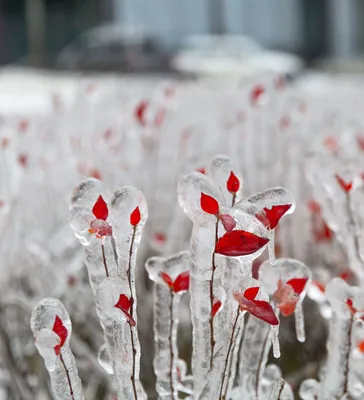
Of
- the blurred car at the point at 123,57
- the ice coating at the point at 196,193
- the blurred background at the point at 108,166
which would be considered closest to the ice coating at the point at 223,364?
the ice coating at the point at 196,193

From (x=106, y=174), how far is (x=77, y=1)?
33.6 ft

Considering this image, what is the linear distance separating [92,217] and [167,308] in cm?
18

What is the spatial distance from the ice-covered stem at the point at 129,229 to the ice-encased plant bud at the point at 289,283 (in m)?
0.16

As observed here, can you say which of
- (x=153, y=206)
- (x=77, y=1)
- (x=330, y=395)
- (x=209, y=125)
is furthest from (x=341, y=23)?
(x=330, y=395)

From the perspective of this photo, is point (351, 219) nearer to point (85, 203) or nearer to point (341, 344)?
→ point (341, 344)

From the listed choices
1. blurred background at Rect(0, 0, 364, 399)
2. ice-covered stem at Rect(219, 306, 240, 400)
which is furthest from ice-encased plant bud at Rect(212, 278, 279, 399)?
blurred background at Rect(0, 0, 364, 399)

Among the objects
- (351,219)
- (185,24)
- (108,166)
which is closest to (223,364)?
(351,219)

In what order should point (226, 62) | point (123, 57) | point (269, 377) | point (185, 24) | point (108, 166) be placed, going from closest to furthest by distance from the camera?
point (269, 377) → point (108, 166) → point (226, 62) → point (123, 57) → point (185, 24)

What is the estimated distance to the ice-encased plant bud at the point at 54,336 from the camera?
765 mm

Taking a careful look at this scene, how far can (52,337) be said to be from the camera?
0.77 metres

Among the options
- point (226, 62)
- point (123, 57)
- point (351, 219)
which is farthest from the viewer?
point (123, 57)

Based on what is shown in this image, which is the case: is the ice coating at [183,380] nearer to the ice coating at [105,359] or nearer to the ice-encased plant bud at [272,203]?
the ice coating at [105,359]

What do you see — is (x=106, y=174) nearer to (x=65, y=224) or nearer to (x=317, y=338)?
(x=65, y=224)

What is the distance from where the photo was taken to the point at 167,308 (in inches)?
35.8
